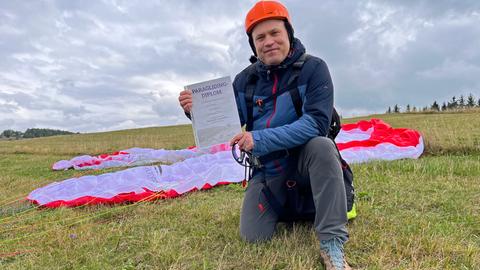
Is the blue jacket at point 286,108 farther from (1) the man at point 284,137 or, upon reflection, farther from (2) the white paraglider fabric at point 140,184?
(2) the white paraglider fabric at point 140,184

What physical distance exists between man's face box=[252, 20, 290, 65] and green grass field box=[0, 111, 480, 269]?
143 cm

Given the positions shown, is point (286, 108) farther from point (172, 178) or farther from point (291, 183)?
point (172, 178)

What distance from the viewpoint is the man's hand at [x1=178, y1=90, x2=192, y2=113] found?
3.13 meters

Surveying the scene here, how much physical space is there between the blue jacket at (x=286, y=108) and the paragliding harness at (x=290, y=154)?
3cm

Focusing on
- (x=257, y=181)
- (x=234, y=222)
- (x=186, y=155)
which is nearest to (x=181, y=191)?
(x=234, y=222)

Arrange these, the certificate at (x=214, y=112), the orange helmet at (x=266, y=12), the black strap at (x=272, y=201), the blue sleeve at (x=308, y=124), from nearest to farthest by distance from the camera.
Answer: the blue sleeve at (x=308, y=124) → the orange helmet at (x=266, y=12) → the certificate at (x=214, y=112) → the black strap at (x=272, y=201)

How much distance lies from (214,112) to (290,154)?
0.70 metres

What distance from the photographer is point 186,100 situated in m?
3.13

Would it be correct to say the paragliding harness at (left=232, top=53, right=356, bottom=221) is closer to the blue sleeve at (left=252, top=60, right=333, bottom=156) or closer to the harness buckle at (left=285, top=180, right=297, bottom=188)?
the harness buckle at (left=285, top=180, right=297, bottom=188)

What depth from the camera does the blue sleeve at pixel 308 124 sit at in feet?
9.11

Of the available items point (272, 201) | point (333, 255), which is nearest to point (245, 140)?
point (272, 201)

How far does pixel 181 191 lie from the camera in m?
5.62

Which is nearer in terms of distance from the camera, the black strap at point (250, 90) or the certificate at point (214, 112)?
the certificate at point (214, 112)

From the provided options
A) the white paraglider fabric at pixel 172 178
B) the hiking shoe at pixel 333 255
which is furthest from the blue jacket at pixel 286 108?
the white paraglider fabric at pixel 172 178
